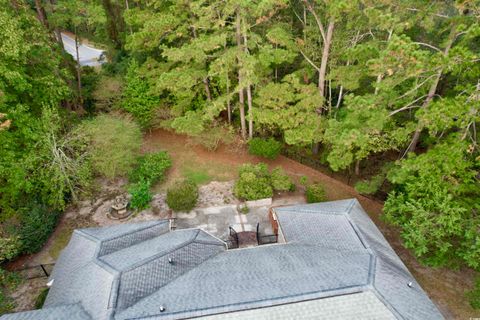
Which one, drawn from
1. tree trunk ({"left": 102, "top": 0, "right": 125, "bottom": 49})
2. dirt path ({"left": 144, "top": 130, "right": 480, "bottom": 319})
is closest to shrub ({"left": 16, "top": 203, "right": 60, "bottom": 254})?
dirt path ({"left": 144, "top": 130, "right": 480, "bottom": 319})

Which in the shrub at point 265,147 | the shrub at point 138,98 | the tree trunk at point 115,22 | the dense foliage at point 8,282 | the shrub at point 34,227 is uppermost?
the tree trunk at point 115,22

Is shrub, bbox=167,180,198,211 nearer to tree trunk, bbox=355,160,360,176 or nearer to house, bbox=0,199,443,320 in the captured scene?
house, bbox=0,199,443,320

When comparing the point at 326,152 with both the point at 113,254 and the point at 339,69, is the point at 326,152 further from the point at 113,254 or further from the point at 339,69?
the point at 113,254

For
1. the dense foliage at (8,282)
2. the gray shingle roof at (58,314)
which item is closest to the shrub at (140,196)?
the dense foliage at (8,282)

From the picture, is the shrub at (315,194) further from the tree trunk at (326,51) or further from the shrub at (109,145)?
the shrub at (109,145)

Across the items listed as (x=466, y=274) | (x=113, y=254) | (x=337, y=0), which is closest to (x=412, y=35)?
(x=337, y=0)

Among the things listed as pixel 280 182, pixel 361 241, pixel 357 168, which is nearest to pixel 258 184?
pixel 280 182
